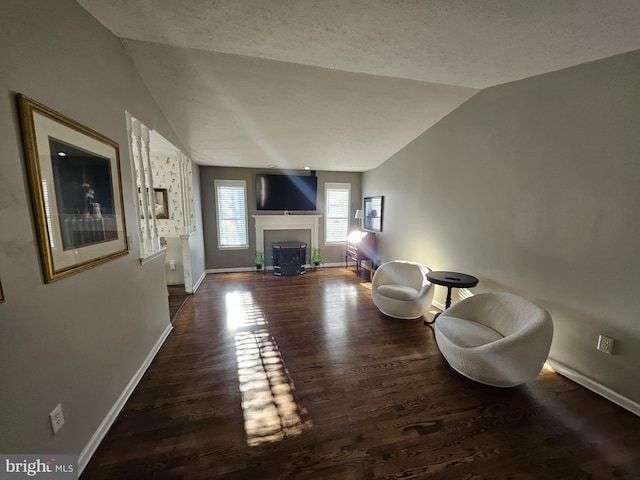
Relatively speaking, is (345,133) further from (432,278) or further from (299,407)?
(299,407)

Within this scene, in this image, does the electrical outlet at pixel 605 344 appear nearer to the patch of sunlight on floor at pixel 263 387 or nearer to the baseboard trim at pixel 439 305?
the baseboard trim at pixel 439 305

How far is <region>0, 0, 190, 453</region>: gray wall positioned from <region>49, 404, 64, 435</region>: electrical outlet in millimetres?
32

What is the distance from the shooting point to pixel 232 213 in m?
5.50

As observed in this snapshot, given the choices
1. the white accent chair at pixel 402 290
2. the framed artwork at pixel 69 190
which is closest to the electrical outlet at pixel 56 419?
the framed artwork at pixel 69 190

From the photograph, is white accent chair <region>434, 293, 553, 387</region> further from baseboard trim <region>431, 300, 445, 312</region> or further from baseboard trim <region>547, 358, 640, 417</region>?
baseboard trim <region>431, 300, 445, 312</region>

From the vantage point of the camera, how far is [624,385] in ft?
6.01

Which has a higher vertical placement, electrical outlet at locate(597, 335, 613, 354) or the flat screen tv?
the flat screen tv

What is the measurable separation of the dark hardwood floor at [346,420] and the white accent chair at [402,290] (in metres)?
0.46

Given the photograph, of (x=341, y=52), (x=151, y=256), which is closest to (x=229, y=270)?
(x=151, y=256)

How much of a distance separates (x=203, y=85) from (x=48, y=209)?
1.96 metres

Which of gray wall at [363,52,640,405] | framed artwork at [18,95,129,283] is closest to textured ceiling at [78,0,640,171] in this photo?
gray wall at [363,52,640,405]

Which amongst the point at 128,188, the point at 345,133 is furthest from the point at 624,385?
the point at 128,188

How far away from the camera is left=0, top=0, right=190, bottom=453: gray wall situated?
102cm

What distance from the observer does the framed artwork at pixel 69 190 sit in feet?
3.78
